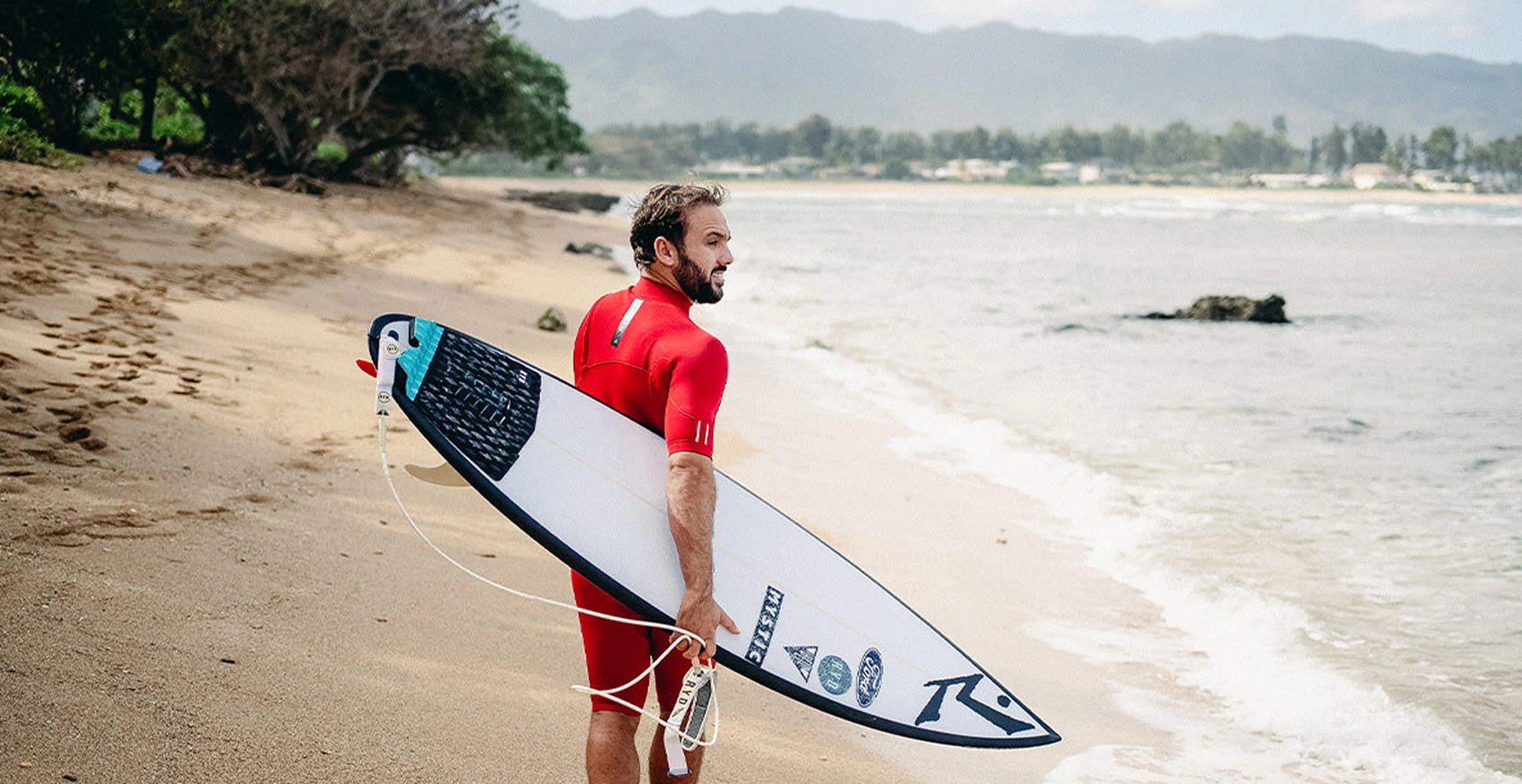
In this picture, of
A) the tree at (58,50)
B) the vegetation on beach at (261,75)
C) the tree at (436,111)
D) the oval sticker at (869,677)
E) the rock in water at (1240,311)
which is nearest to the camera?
the oval sticker at (869,677)

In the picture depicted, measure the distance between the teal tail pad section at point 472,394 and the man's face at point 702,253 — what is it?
0.49m

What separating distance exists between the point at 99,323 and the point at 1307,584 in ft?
22.6

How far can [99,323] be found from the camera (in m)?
7.03

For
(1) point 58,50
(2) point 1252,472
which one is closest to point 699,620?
(2) point 1252,472

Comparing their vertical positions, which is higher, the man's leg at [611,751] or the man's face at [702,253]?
the man's face at [702,253]

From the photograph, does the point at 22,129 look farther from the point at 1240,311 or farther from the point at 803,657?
the point at 1240,311

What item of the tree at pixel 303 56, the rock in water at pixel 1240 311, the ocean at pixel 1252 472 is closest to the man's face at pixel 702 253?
the ocean at pixel 1252 472

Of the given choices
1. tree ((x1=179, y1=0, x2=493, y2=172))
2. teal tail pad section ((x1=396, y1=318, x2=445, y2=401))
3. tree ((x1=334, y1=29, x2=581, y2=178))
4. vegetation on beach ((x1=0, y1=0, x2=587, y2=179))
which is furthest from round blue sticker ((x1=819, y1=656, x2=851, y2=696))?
tree ((x1=334, y1=29, x2=581, y2=178))

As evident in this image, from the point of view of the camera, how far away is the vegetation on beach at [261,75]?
18.5 m

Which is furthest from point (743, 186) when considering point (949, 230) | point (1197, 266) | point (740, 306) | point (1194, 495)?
point (1194, 495)

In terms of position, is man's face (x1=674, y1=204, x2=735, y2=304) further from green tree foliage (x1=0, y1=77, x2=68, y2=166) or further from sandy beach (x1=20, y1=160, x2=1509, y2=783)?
green tree foliage (x1=0, y1=77, x2=68, y2=166)

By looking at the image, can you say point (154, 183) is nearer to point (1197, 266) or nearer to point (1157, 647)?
point (1157, 647)

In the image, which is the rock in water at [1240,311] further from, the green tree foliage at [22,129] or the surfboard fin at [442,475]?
the surfboard fin at [442,475]

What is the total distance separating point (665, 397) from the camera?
242cm
